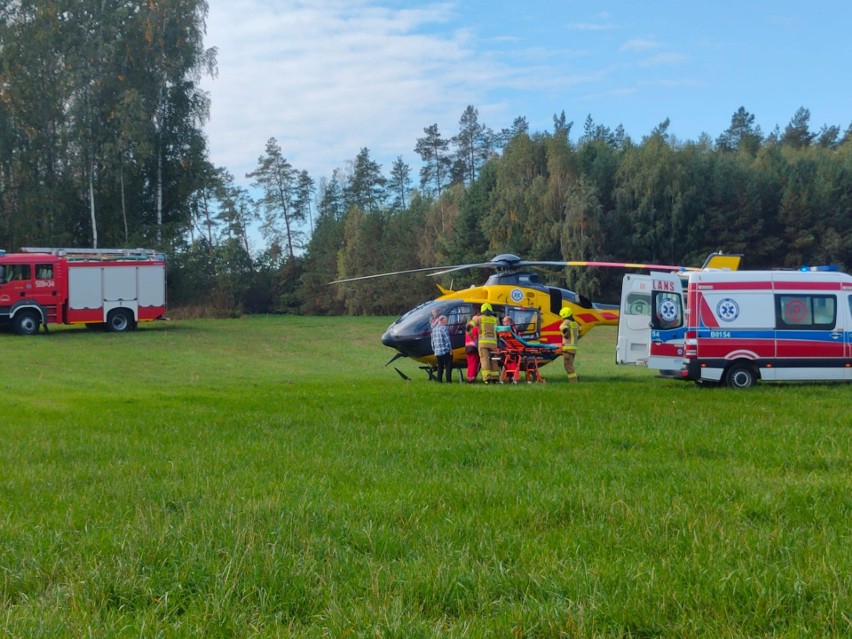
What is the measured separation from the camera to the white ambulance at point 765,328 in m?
16.3

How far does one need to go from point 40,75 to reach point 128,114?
15.0 ft

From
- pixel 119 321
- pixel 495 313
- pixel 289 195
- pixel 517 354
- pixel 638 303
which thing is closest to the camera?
pixel 517 354

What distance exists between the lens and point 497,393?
561 inches

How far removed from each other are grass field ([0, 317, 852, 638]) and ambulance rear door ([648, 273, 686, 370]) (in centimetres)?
572

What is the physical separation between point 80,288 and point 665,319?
24818 mm

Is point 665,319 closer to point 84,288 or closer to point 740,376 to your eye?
point 740,376

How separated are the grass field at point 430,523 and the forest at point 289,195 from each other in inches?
1370

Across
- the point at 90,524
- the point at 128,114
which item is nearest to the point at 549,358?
the point at 90,524

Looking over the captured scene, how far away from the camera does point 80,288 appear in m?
33.9

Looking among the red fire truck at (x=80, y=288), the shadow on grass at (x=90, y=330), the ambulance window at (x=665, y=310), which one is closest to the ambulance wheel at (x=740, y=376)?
the ambulance window at (x=665, y=310)

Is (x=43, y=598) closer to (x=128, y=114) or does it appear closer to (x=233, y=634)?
(x=233, y=634)

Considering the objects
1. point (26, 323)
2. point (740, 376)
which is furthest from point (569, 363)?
point (26, 323)

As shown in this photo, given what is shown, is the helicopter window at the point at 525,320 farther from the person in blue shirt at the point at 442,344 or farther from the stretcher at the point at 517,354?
Answer: the person in blue shirt at the point at 442,344

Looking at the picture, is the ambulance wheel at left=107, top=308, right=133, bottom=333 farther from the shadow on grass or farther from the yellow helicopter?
the yellow helicopter
